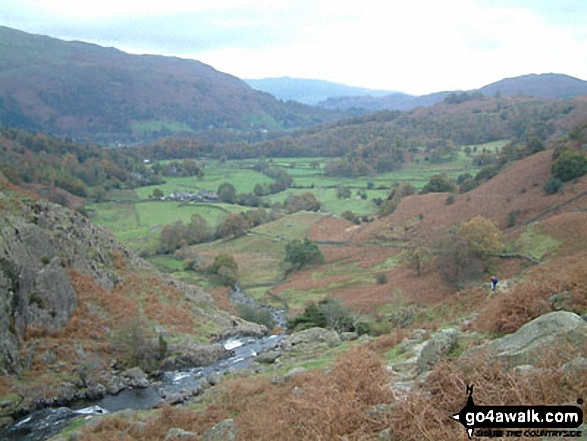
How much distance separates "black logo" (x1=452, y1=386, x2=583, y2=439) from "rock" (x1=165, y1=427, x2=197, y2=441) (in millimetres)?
9001

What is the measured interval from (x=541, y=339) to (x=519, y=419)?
3218 mm

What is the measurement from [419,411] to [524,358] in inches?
105

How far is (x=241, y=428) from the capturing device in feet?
44.7

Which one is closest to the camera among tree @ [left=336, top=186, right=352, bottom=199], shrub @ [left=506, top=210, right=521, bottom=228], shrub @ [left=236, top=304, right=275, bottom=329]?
shrub @ [left=236, top=304, right=275, bottom=329]

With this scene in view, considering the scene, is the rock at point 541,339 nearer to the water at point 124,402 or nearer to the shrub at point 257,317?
the water at point 124,402

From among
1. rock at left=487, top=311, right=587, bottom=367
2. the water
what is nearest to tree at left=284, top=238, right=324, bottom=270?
the water

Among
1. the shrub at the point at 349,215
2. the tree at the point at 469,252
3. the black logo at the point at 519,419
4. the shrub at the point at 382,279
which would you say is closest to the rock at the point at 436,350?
the black logo at the point at 519,419

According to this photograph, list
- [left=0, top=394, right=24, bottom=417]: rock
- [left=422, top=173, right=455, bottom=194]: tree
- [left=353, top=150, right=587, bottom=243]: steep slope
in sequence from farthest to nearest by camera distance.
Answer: [left=422, top=173, right=455, bottom=194]: tree → [left=353, top=150, right=587, bottom=243]: steep slope → [left=0, top=394, right=24, bottom=417]: rock

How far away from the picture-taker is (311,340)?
26.4 metres

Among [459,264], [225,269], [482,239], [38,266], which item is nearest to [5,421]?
[38,266]

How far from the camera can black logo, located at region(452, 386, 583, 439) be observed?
784 cm

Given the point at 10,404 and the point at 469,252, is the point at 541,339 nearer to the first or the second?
the point at 10,404

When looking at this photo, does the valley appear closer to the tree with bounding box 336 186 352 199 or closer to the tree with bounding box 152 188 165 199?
the tree with bounding box 336 186 352 199

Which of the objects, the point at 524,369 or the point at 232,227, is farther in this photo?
the point at 232,227
